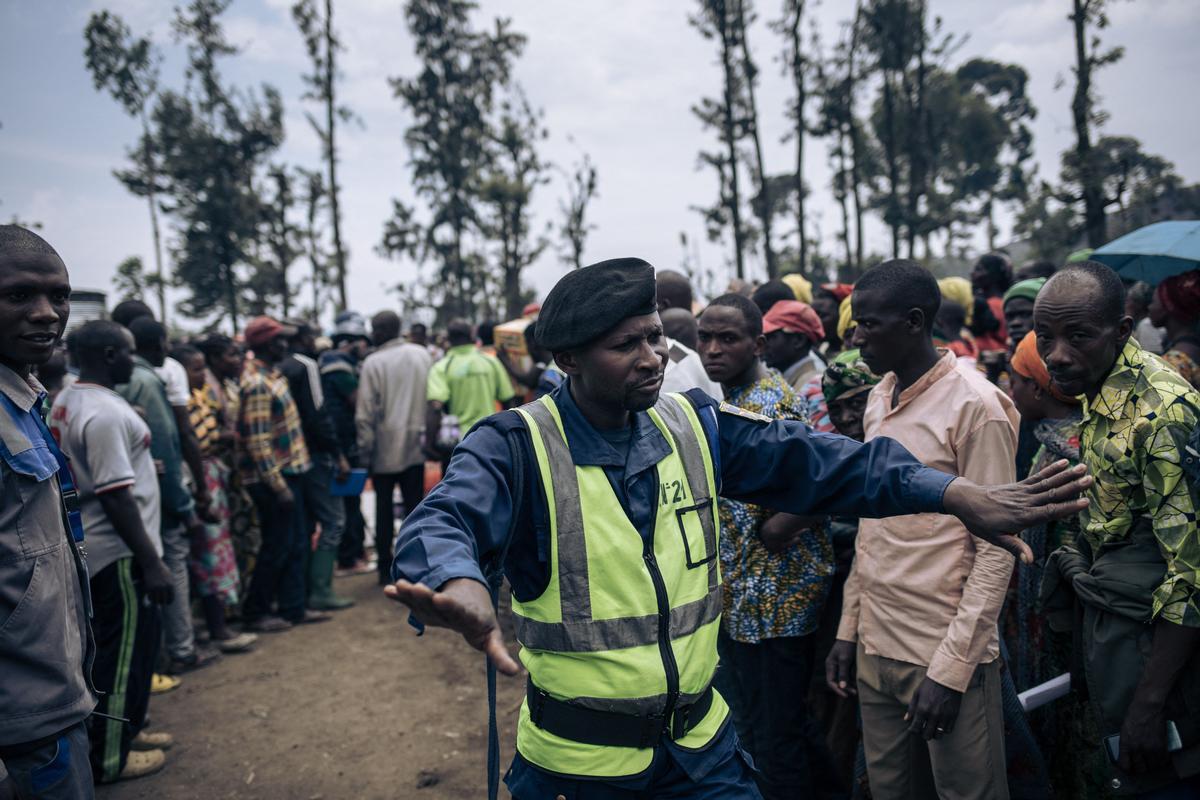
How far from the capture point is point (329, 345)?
10.0 meters

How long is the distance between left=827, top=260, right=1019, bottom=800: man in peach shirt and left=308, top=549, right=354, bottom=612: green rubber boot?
5422 mm

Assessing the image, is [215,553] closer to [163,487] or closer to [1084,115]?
[163,487]

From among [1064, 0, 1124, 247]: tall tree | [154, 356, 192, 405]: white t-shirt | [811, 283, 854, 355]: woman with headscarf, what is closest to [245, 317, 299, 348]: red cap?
[154, 356, 192, 405]: white t-shirt

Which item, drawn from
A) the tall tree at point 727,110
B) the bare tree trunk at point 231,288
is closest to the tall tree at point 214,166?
the bare tree trunk at point 231,288

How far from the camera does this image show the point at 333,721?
4.88 metres

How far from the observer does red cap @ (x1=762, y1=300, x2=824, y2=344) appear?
13.9ft

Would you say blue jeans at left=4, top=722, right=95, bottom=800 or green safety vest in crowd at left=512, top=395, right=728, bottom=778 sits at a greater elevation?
green safety vest in crowd at left=512, top=395, right=728, bottom=778

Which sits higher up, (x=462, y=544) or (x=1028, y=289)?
(x=1028, y=289)

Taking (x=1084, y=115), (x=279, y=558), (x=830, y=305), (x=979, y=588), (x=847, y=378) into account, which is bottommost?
(x=279, y=558)

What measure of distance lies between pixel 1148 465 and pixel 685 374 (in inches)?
93.8

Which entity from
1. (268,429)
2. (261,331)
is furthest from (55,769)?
(261,331)

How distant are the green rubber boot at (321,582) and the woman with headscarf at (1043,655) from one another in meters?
5.57

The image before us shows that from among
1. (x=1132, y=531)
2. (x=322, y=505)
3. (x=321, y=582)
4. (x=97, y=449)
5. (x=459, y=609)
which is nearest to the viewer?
(x=459, y=609)

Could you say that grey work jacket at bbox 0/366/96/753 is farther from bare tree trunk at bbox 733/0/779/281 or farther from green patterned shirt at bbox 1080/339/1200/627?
bare tree trunk at bbox 733/0/779/281
